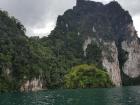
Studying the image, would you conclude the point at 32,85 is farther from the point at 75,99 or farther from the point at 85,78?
the point at 75,99

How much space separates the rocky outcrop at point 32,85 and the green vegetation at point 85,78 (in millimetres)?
12543

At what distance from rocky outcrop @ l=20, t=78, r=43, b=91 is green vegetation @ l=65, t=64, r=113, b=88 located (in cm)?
1254

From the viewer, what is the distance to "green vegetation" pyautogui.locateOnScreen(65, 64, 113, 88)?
132625mm

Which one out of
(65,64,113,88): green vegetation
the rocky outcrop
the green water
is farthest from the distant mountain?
→ the green water

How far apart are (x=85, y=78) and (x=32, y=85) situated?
82.1 ft

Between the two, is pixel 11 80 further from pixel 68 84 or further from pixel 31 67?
pixel 68 84

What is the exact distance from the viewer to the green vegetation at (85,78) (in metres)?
133

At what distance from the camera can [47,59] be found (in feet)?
476

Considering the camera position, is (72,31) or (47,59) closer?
(47,59)

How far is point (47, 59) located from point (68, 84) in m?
19.0

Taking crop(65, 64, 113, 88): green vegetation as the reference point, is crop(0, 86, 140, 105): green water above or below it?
below

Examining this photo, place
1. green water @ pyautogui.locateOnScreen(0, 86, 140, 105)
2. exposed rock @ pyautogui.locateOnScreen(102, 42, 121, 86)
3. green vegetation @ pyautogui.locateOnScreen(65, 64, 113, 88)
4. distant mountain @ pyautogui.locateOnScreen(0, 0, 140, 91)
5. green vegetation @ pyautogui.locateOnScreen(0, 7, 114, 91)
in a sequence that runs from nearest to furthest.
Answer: green water @ pyautogui.locateOnScreen(0, 86, 140, 105) → green vegetation @ pyautogui.locateOnScreen(0, 7, 114, 91) → distant mountain @ pyautogui.locateOnScreen(0, 0, 140, 91) → green vegetation @ pyautogui.locateOnScreen(65, 64, 113, 88) → exposed rock @ pyautogui.locateOnScreen(102, 42, 121, 86)

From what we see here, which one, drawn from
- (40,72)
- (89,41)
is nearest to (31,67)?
(40,72)

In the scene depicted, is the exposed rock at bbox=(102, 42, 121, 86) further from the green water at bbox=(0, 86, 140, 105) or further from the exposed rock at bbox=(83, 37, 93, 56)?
the green water at bbox=(0, 86, 140, 105)
